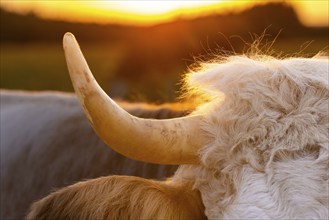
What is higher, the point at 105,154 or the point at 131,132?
the point at 131,132

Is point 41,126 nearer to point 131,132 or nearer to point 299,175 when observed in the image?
point 131,132

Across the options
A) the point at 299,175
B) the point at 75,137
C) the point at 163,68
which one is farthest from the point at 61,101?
the point at 163,68

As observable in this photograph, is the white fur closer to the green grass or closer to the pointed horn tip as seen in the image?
the pointed horn tip

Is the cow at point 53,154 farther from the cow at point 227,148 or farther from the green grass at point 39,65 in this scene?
the green grass at point 39,65

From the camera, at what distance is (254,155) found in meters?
2.75

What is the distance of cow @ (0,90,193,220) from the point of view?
4090 millimetres

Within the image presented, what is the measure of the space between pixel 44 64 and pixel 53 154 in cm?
2050

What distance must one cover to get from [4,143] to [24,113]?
29 centimetres

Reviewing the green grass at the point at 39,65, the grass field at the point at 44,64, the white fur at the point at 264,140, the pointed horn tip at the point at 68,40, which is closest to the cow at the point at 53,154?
the white fur at the point at 264,140

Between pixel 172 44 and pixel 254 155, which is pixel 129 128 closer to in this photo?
pixel 254 155

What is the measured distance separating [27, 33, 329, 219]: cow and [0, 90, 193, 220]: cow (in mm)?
805

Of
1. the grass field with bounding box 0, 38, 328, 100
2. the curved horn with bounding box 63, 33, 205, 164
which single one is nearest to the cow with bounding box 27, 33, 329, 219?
the curved horn with bounding box 63, 33, 205, 164

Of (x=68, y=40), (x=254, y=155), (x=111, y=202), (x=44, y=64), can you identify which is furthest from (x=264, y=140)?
(x=44, y=64)

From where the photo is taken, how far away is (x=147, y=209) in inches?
111
